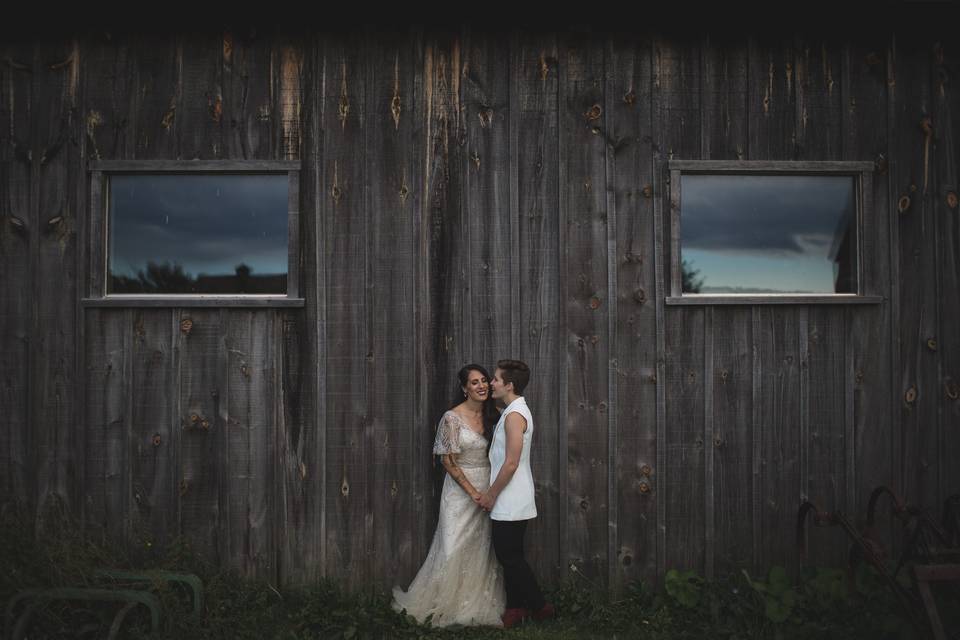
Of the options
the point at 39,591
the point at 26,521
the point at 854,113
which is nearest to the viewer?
the point at 39,591

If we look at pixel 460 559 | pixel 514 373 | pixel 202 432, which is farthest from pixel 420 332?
pixel 202 432

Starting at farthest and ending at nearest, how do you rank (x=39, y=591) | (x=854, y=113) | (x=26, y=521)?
(x=854, y=113), (x=26, y=521), (x=39, y=591)

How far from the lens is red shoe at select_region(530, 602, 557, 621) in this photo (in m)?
4.28

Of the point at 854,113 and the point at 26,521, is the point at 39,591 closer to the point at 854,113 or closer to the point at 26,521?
the point at 26,521

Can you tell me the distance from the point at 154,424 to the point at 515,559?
2567 mm

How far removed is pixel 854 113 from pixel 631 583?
364 cm

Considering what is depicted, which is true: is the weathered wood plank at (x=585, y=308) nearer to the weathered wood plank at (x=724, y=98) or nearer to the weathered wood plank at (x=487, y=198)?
the weathered wood plank at (x=487, y=198)

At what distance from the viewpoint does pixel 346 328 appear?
460 centimetres

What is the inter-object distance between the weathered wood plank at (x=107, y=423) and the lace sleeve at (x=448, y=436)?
6.94 ft

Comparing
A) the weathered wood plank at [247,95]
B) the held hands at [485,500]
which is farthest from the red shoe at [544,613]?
the weathered wood plank at [247,95]

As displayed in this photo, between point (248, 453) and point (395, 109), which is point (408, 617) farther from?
point (395, 109)

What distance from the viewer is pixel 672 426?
4660mm

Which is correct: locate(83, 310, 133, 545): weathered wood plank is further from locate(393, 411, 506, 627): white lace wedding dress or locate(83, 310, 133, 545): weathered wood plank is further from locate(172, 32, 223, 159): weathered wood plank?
locate(393, 411, 506, 627): white lace wedding dress

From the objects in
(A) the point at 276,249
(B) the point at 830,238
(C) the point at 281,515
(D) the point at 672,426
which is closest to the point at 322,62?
(A) the point at 276,249
